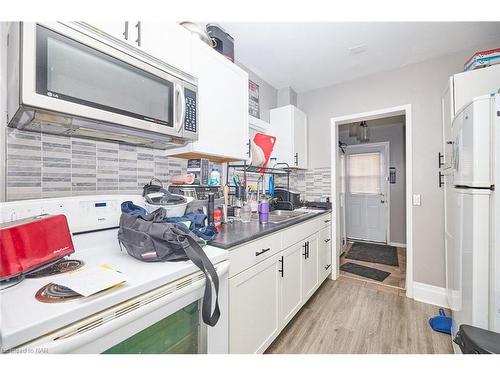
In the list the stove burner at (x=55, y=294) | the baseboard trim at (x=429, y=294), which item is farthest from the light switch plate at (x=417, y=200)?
the stove burner at (x=55, y=294)

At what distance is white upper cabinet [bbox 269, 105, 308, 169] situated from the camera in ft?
8.66

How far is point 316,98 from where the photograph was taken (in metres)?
2.91

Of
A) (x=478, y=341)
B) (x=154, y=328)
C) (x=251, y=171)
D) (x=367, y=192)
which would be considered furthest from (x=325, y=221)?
(x=367, y=192)

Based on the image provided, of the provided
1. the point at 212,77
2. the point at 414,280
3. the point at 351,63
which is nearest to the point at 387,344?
the point at 414,280

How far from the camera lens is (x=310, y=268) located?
2.06 metres

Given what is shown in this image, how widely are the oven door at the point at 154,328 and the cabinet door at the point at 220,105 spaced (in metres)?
0.86

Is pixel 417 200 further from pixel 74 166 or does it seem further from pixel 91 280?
pixel 74 166

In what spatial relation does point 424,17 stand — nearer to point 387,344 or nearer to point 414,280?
point 387,344

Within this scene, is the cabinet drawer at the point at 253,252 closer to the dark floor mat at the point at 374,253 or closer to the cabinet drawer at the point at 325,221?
the cabinet drawer at the point at 325,221

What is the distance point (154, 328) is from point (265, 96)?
2608mm

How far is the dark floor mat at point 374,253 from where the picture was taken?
3.41 meters

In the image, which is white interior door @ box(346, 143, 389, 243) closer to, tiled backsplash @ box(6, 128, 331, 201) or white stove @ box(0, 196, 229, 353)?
tiled backsplash @ box(6, 128, 331, 201)

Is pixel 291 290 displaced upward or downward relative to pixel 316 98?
downward
